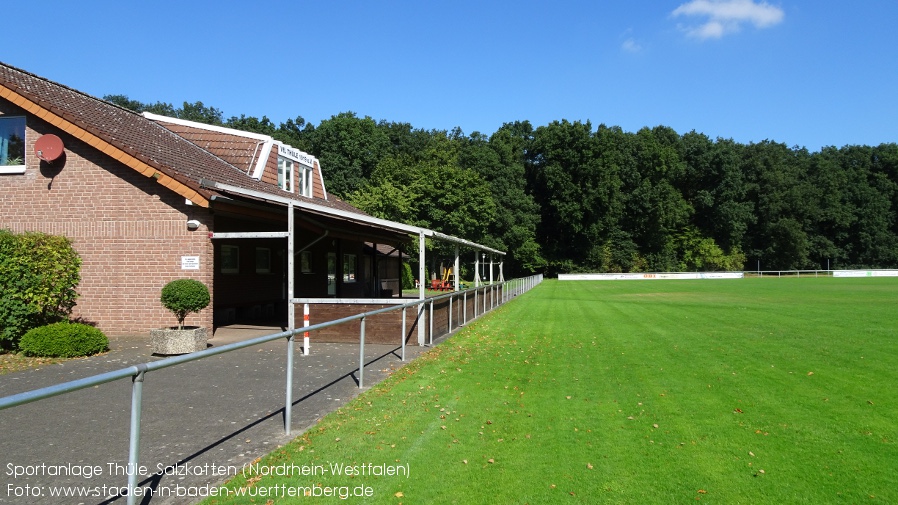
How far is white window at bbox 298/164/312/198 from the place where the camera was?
24656 millimetres

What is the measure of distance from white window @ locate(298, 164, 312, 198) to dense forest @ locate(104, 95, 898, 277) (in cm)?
3171

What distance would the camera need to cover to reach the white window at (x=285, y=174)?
2253 centimetres

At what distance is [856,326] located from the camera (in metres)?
17.7

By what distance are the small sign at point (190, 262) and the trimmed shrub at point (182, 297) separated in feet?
4.12

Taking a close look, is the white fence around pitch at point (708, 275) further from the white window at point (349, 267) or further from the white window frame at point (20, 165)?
the white window frame at point (20, 165)

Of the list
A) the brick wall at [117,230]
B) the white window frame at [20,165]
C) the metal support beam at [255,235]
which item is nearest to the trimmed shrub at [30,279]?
the brick wall at [117,230]

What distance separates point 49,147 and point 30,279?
4.23m

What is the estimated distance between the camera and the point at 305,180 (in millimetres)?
25125

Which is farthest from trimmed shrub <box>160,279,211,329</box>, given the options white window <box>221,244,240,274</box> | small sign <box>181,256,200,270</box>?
white window <box>221,244,240,274</box>

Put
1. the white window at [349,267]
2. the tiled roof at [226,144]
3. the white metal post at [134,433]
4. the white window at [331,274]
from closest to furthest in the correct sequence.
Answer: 1. the white metal post at [134,433]
2. the tiled roof at [226,144]
3. the white window at [331,274]
4. the white window at [349,267]

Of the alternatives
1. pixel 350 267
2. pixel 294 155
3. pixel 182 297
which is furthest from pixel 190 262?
pixel 350 267

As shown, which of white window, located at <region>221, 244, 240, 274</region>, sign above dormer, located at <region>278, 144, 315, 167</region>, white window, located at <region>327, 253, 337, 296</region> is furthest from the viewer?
white window, located at <region>327, 253, 337, 296</region>

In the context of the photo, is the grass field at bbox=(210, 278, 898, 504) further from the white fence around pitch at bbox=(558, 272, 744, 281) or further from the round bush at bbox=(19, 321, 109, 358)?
the white fence around pitch at bbox=(558, 272, 744, 281)

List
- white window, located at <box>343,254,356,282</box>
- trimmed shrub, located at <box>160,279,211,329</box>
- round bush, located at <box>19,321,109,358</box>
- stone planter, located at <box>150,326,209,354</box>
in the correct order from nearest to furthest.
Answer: round bush, located at <box>19,321,109,358</box>, stone planter, located at <box>150,326,209,354</box>, trimmed shrub, located at <box>160,279,211,329</box>, white window, located at <box>343,254,356,282</box>
